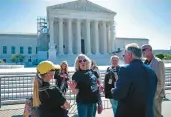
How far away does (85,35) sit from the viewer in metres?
55.8

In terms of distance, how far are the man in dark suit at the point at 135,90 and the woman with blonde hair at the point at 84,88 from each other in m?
1.39

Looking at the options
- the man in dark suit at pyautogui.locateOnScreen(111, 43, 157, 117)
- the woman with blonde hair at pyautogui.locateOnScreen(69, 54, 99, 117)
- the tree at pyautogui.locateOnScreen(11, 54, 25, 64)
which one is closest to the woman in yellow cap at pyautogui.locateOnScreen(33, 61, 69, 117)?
the man in dark suit at pyautogui.locateOnScreen(111, 43, 157, 117)

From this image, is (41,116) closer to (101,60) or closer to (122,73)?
(122,73)

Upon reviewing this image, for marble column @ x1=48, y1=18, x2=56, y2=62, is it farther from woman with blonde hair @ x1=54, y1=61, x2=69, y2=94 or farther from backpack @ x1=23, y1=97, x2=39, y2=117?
backpack @ x1=23, y1=97, x2=39, y2=117

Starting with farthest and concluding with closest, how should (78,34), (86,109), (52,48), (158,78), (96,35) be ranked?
(96,35)
(78,34)
(52,48)
(158,78)
(86,109)

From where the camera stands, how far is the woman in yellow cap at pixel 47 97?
10.1 ft

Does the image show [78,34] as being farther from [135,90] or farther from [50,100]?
[135,90]

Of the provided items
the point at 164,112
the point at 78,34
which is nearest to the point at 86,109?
the point at 164,112

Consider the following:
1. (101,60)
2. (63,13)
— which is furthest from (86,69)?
(63,13)

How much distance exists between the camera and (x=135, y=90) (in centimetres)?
295

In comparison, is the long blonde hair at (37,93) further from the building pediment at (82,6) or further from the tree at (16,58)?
the tree at (16,58)

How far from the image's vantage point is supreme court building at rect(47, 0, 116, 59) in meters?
52.2

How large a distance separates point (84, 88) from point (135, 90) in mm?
1591

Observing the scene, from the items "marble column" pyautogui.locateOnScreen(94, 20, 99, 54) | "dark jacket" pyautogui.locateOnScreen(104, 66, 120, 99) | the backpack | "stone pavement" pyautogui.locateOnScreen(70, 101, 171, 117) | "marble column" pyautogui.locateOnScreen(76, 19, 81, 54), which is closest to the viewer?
the backpack
